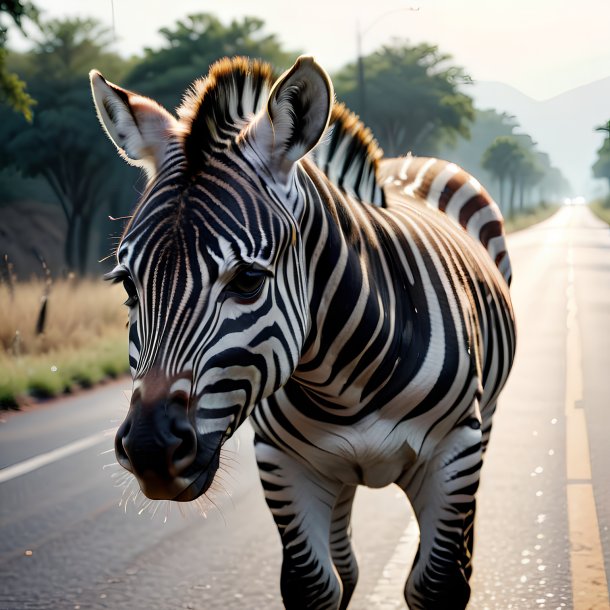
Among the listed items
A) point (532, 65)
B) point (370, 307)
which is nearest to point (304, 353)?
point (370, 307)

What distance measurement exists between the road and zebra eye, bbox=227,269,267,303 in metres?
0.81

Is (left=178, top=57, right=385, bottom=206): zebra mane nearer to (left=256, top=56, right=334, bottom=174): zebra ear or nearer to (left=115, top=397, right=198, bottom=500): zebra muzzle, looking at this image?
(left=256, top=56, right=334, bottom=174): zebra ear

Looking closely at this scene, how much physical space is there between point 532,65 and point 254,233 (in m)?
1.76

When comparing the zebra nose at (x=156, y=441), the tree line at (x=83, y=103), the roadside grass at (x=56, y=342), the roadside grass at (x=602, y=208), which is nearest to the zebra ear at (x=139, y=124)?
the zebra nose at (x=156, y=441)

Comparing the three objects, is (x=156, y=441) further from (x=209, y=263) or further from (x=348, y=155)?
(x=348, y=155)

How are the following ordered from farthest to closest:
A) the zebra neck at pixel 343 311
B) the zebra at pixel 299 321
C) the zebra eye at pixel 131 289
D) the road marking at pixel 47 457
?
the road marking at pixel 47 457 → the zebra neck at pixel 343 311 → the zebra eye at pixel 131 289 → the zebra at pixel 299 321

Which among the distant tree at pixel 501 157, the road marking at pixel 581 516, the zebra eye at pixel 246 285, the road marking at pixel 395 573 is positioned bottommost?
the road marking at pixel 581 516

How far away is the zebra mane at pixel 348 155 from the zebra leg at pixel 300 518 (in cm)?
90

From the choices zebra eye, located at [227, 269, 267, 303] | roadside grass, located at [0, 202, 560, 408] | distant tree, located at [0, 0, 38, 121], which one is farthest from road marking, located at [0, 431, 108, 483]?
distant tree, located at [0, 0, 38, 121]

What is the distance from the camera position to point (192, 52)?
27.9 metres

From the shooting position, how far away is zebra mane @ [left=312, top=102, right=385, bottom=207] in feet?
9.44

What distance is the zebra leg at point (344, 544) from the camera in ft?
12.3

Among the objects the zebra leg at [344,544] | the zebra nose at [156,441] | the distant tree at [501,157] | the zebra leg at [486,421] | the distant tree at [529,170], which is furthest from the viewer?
the distant tree at [529,170]

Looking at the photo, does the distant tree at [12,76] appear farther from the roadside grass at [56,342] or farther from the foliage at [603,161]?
the foliage at [603,161]
